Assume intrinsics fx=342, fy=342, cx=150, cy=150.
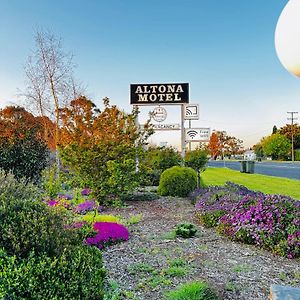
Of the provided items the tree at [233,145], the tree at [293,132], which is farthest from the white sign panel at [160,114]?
the tree at [293,132]

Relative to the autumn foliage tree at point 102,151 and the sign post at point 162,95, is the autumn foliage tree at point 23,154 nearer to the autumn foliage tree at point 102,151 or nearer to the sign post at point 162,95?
the autumn foliage tree at point 102,151

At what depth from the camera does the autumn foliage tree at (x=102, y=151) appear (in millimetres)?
7785

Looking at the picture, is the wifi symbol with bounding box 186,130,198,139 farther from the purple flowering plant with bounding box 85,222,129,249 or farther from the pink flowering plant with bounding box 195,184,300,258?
the purple flowering plant with bounding box 85,222,129,249

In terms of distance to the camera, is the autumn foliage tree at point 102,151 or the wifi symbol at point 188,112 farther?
the wifi symbol at point 188,112

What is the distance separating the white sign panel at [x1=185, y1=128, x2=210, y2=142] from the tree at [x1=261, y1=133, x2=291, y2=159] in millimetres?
45064

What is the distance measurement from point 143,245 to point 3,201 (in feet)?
6.73

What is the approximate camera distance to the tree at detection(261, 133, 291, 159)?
176 ft

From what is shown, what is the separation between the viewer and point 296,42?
1.28 m

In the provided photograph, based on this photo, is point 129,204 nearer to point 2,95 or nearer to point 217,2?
point 217,2

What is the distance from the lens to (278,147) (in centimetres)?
5419

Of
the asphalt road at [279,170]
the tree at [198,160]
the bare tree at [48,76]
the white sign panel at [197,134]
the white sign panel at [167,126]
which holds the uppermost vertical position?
the bare tree at [48,76]

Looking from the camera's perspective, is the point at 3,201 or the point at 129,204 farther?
the point at 129,204

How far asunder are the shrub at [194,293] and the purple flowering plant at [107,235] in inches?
63.9

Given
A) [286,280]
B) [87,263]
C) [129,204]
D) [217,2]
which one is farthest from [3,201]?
[217,2]
